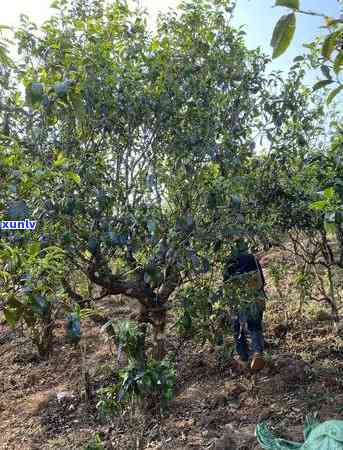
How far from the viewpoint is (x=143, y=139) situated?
13.2 ft

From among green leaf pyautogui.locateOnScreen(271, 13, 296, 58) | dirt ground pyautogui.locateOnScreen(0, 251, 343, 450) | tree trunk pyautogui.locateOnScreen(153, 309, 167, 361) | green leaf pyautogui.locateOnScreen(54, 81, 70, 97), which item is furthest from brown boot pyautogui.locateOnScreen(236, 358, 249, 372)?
green leaf pyautogui.locateOnScreen(271, 13, 296, 58)

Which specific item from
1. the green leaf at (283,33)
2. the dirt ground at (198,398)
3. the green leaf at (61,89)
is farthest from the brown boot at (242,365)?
the green leaf at (283,33)

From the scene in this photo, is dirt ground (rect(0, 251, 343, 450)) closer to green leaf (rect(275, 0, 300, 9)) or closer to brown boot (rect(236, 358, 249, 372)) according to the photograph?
brown boot (rect(236, 358, 249, 372))

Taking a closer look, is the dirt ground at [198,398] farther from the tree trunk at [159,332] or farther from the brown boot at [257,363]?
the tree trunk at [159,332]

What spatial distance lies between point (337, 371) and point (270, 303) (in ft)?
6.73

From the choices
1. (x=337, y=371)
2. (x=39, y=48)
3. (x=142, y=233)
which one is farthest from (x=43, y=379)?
(x=39, y=48)

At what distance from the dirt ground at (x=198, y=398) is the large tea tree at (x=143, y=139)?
2.74 ft

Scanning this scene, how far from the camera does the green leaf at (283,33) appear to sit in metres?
1.09

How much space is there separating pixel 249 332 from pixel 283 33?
397 centimetres

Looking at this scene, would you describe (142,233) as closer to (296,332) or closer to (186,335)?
(186,335)

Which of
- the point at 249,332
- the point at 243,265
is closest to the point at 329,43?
the point at 243,265

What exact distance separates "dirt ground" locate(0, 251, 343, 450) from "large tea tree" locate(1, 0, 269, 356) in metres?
0.84

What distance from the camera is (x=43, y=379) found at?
5578mm

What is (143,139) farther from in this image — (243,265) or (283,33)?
(283,33)
